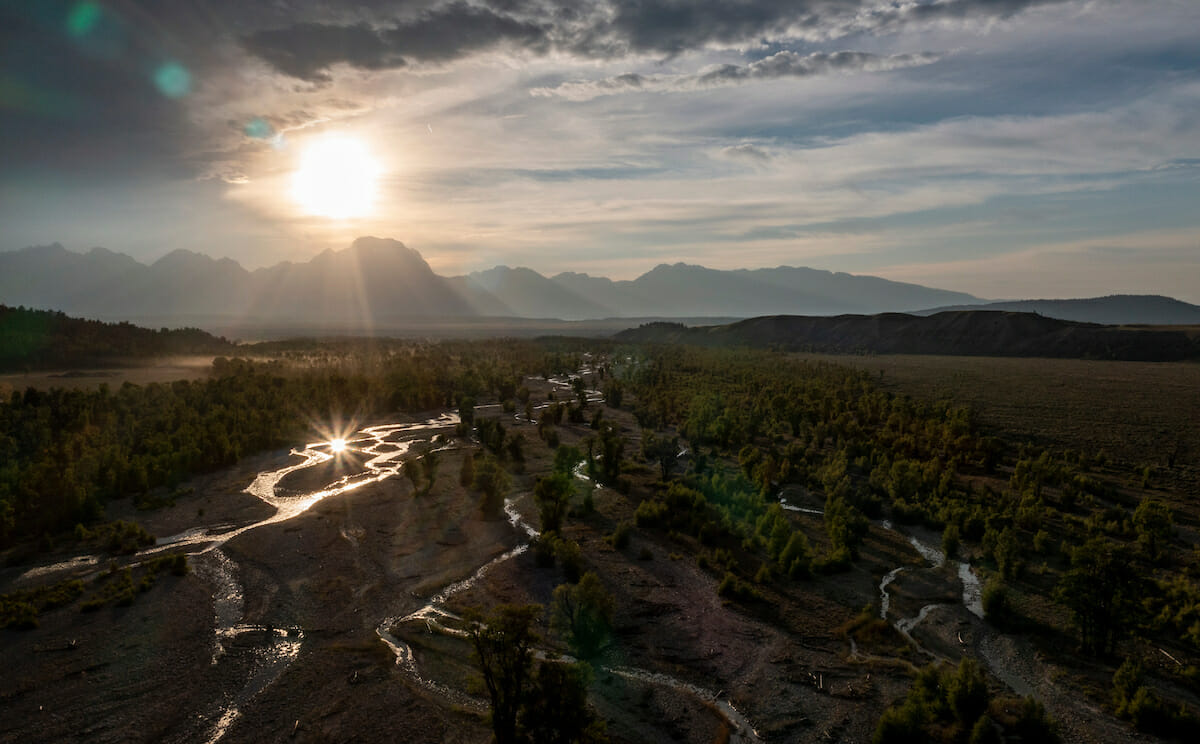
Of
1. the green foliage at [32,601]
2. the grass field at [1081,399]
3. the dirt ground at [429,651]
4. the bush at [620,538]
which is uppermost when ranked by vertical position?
the grass field at [1081,399]

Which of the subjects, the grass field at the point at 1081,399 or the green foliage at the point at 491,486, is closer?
the green foliage at the point at 491,486

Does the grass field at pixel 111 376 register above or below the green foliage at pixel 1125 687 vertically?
above

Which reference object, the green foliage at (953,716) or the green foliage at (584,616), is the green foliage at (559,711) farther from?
the green foliage at (953,716)

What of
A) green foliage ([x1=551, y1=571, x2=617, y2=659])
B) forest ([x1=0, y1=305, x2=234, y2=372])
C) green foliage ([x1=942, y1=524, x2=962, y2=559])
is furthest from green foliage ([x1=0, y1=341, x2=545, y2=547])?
green foliage ([x1=942, y1=524, x2=962, y2=559])

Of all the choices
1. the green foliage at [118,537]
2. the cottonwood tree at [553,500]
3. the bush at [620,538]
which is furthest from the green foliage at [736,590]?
the green foliage at [118,537]

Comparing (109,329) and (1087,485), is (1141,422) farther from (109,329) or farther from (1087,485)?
(109,329)

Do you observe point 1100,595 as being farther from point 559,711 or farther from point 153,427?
point 153,427

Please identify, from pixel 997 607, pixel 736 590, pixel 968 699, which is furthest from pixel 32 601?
pixel 997 607

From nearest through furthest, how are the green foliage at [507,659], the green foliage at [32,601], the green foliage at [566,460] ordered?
the green foliage at [507,659], the green foliage at [32,601], the green foliage at [566,460]
